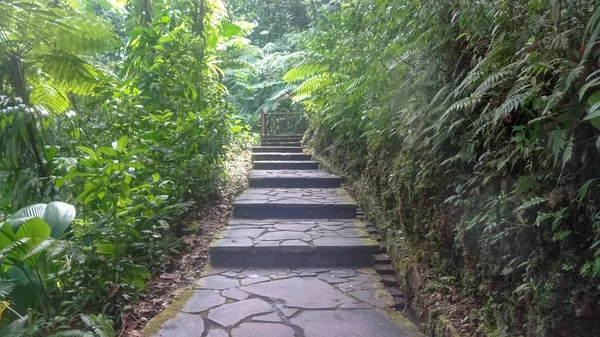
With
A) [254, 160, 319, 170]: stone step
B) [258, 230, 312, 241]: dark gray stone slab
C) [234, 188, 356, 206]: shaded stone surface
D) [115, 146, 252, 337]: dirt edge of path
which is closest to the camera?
[115, 146, 252, 337]: dirt edge of path

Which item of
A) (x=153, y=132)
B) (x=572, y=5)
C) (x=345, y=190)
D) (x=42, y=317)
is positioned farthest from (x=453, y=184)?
(x=345, y=190)

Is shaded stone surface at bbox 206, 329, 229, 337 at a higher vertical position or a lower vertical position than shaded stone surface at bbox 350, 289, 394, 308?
higher

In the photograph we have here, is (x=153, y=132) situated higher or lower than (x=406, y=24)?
lower

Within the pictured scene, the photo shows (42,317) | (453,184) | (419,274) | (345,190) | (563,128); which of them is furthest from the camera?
(345,190)

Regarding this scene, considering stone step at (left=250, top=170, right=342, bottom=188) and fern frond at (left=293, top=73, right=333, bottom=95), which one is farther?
fern frond at (left=293, top=73, right=333, bottom=95)

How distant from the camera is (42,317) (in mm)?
2449

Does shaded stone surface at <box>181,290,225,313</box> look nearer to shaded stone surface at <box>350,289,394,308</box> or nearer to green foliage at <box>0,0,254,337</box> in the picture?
green foliage at <box>0,0,254,337</box>

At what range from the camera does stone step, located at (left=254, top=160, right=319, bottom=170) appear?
29.3ft

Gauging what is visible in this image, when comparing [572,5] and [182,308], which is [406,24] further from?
[182,308]

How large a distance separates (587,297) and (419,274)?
5.57ft

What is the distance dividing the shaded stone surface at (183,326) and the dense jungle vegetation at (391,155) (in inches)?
12.2

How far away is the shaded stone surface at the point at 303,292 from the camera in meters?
3.44

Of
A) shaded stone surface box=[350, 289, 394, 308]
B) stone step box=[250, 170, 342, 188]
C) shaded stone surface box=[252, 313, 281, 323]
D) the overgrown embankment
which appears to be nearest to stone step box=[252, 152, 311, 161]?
stone step box=[250, 170, 342, 188]

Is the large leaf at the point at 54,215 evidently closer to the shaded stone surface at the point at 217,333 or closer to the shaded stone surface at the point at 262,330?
the shaded stone surface at the point at 217,333
